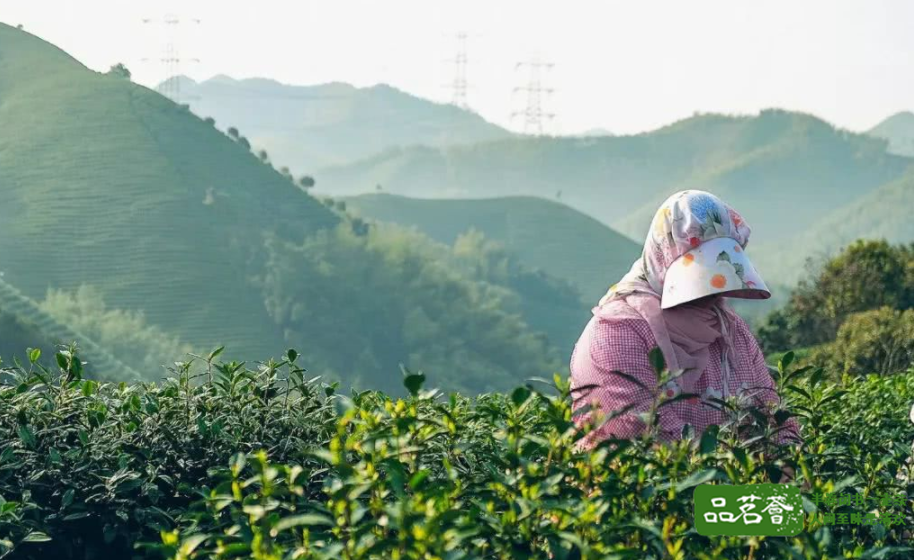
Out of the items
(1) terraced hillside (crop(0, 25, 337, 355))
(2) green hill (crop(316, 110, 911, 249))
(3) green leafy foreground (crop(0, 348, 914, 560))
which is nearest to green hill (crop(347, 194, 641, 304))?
(1) terraced hillside (crop(0, 25, 337, 355))

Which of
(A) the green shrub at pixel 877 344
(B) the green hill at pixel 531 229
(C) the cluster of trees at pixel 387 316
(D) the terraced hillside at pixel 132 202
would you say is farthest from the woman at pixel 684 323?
(B) the green hill at pixel 531 229

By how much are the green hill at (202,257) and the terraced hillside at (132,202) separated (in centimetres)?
9

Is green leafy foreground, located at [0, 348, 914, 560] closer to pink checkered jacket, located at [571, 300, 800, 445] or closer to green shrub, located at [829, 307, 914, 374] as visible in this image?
pink checkered jacket, located at [571, 300, 800, 445]

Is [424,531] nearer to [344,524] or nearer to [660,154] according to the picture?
[344,524]

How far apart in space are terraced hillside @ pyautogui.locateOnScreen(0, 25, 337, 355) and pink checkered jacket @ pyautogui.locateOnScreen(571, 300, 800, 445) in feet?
197

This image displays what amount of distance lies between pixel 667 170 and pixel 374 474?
177207 mm

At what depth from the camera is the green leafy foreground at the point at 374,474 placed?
173cm

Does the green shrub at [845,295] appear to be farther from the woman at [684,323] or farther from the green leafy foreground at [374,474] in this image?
the woman at [684,323]

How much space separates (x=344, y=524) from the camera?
5.57 feet

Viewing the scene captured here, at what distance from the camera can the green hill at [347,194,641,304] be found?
100m

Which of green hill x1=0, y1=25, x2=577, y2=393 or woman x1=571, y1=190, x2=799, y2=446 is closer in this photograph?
woman x1=571, y1=190, x2=799, y2=446

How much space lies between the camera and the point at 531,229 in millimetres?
104375

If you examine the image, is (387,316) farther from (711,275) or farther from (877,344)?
(711,275)

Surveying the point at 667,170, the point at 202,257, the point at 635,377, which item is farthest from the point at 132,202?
the point at 667,170
